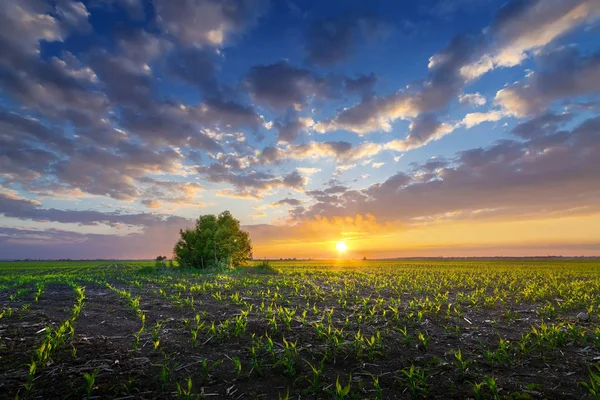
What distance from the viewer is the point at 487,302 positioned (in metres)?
15.7

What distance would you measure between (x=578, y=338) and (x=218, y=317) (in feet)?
37.8

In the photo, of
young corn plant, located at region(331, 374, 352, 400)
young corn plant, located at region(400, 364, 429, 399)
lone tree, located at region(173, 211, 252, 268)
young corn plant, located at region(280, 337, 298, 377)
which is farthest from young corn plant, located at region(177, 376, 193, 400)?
lone tree, located at region(173, 211, 252, 268)

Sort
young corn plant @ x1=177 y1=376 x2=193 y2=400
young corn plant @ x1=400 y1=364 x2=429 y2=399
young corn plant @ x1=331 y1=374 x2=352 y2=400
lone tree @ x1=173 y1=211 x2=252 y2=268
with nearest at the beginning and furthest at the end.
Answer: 1. young corn plant @ x1=331 y1=374 x2=352 y2=400
2. young corn plant @ x1=177 y1=376 x2=193 y2=400
3. young corn plant @ x1=400 y1=364 x2=429 y2=399
4. lone tree @ x1=173 y1=211 x2=252 y2=268

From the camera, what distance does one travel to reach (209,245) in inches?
1905

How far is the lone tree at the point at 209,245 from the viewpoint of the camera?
159 feet

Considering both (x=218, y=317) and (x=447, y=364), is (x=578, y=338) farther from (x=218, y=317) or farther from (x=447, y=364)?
(x=218, y=317)

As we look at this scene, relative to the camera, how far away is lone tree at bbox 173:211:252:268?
48.4 metres

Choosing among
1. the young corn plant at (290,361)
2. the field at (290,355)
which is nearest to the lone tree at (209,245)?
the field at (290,355)

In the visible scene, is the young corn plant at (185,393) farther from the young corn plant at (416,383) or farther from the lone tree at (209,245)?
the lone tree at (209,245)

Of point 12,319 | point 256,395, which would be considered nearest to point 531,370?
point 256,395

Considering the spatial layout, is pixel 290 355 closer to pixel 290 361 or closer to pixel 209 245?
pixel 290 361

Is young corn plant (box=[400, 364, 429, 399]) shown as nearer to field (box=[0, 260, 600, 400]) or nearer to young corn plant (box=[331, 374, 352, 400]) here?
field (box=[0, 260, 600, 400])

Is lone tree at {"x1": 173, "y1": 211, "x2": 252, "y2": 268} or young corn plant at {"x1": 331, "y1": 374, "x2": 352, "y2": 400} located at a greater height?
lone tree at {"x1": 173, "y1": 211, "x2": 252, "y2": 268}

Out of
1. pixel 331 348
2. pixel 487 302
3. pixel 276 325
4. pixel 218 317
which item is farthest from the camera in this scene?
pixel 487 302
